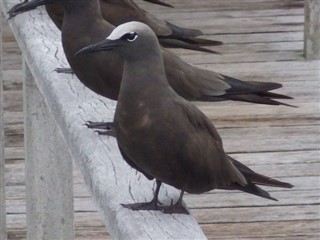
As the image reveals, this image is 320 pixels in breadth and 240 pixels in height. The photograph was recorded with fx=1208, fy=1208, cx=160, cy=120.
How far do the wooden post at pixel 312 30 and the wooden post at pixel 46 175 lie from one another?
8.78 ft

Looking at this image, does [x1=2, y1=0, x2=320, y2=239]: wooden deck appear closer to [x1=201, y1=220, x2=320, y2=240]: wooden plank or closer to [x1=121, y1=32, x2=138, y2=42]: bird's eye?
[x1=201, y1=220, x2=320, y2=240]: wooden plank

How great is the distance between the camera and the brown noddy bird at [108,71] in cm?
268

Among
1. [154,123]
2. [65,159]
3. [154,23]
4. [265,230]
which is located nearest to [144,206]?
[154,123]

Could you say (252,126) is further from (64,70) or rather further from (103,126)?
(103,126)

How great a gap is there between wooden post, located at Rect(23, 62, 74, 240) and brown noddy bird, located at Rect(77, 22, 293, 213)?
77cm

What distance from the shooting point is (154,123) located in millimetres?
2160

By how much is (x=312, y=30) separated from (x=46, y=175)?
2873 mm

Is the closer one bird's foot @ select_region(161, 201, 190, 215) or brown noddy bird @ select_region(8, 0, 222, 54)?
bird's foot @ select_region(161, 201, 190, 215)

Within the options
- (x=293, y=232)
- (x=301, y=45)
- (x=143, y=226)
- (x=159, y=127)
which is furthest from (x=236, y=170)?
(x=301, y=45)

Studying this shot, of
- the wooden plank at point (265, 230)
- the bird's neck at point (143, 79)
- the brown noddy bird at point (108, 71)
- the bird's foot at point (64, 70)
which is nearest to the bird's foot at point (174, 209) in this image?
the bird's neck at point (143, 79)

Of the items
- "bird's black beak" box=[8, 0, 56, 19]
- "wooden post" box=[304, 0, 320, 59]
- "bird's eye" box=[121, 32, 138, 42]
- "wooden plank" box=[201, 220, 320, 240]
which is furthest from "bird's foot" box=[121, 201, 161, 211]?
"wooden post" box=[304, 0, 320, 59]

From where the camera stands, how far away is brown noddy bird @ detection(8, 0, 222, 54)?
337 centimetres

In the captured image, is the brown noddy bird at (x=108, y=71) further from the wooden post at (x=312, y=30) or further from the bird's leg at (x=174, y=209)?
the wooden post at (x=312, y=30)

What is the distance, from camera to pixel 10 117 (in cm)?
506
